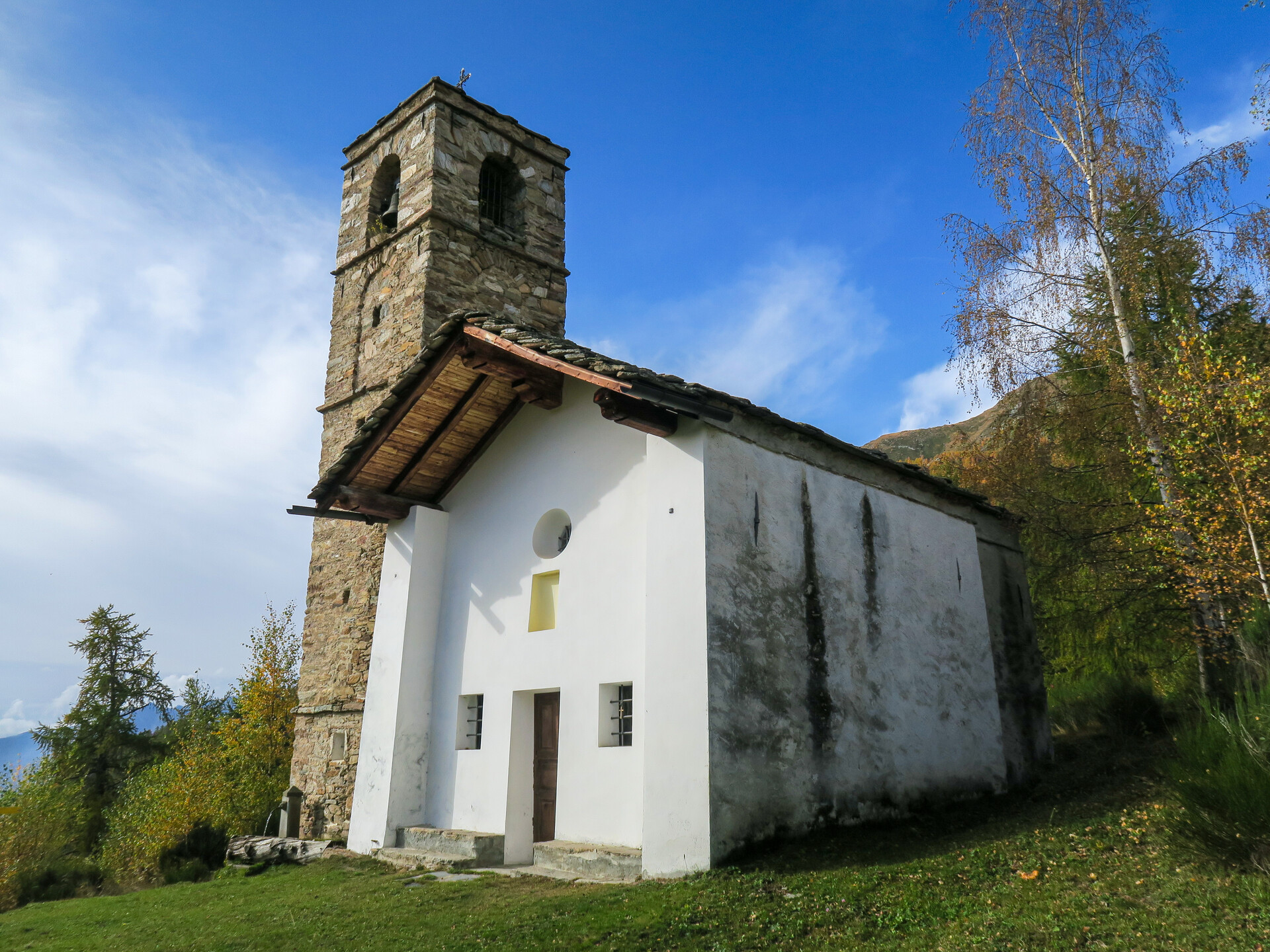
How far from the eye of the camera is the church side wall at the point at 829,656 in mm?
6879

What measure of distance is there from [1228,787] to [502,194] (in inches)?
545

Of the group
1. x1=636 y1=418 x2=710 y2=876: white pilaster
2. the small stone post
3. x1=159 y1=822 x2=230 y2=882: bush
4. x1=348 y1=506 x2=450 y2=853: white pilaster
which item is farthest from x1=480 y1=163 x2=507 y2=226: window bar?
x1=159 y1=822 x2=230 y2=882: bush

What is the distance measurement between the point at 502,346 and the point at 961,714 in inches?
266

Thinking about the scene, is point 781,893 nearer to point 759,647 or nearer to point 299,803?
point 759,647

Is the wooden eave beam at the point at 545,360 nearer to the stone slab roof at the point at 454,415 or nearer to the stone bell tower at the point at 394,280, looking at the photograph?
the stone slab roof at the point at 454,415

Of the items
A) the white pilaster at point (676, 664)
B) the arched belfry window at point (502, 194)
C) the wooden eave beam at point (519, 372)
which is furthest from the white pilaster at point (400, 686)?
the arched belfry window at point (502, 194)

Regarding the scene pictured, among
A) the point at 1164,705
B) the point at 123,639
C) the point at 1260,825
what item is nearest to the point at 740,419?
the point at 1260,825

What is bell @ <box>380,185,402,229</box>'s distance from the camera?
1420 cm

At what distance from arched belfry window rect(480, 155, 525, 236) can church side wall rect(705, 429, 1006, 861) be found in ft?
29.0

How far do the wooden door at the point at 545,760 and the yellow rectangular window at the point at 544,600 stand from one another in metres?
0.78

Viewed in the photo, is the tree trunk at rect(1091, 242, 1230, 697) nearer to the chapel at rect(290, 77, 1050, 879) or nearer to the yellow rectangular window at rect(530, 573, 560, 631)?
the chapel at rect(290, 77, 1050, 879)

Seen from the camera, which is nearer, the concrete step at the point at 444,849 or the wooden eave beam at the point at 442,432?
the concrete step at the point at 444,849

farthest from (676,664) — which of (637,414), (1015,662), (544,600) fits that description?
(1015,662)

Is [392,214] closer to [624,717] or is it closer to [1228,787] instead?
[624,717]
